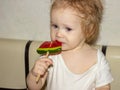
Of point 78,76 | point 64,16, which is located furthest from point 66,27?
point 78,76

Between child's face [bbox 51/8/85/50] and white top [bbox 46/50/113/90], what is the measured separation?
11 cm

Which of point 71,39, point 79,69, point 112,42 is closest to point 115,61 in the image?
point 112,42

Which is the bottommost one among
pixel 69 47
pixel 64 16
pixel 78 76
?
pixel 78 76

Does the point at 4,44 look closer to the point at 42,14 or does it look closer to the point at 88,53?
the point at 42,14

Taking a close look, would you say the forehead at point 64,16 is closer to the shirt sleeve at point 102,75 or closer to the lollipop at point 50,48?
the lollipop at point 50,48

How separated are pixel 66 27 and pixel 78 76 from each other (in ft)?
0.70

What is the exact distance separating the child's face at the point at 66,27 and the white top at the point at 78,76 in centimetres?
11

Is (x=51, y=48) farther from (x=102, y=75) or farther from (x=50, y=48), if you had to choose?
(x=102, y=75)

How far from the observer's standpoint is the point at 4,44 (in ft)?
4.35

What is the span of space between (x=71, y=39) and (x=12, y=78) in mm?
524

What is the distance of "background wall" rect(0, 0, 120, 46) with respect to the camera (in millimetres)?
1234

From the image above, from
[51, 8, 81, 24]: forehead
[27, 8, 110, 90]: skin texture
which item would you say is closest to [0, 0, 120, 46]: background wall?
[27, 8, 110, 90]: skin texture

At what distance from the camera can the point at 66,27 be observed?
3.15 feet

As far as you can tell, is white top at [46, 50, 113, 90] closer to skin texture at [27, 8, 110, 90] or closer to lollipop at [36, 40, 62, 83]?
skin texture at [27, 8, 110, 90]
